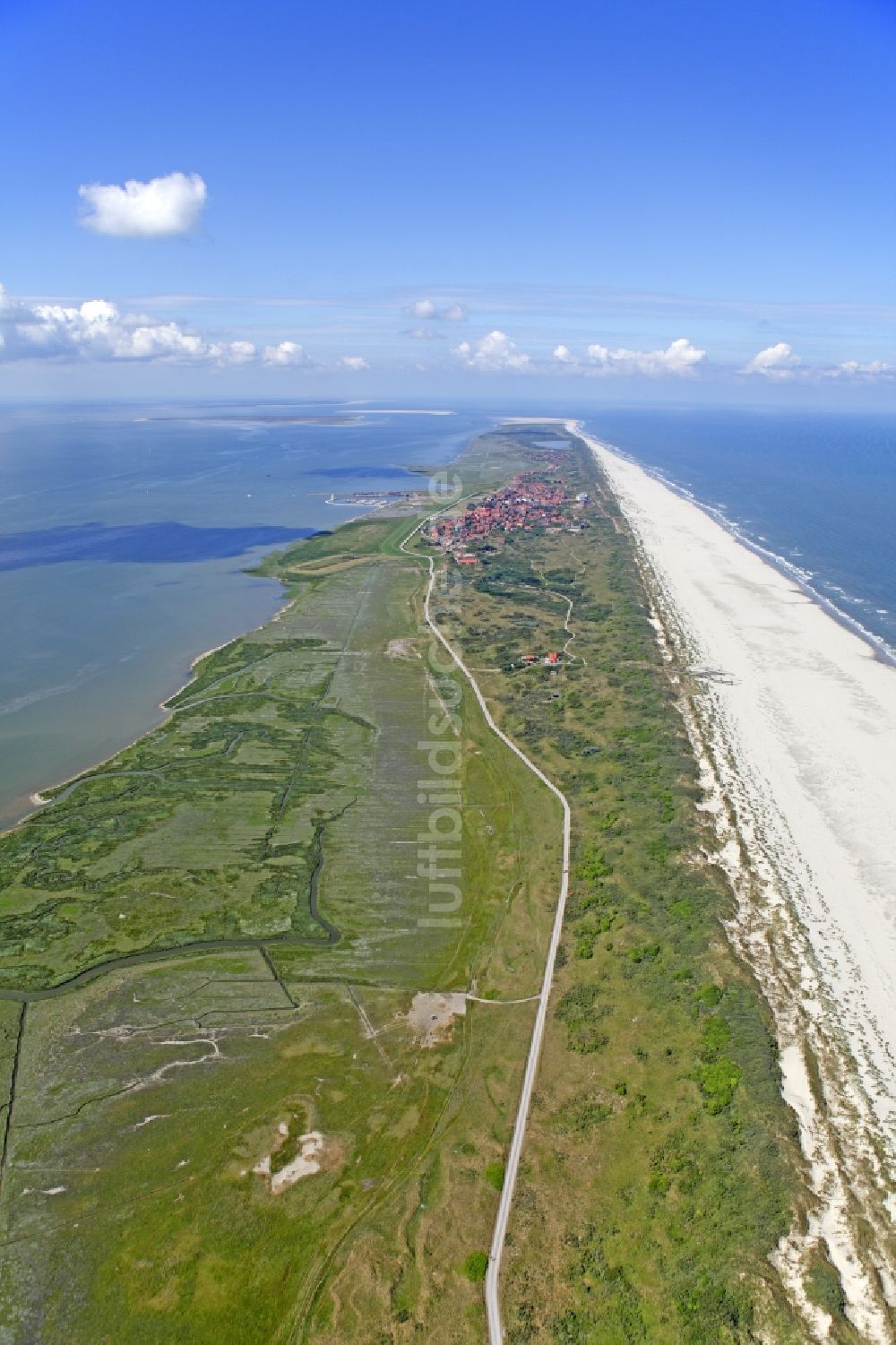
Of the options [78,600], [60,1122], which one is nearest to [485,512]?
[78,600]

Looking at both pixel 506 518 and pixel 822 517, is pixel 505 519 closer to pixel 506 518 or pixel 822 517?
pixel 506 518

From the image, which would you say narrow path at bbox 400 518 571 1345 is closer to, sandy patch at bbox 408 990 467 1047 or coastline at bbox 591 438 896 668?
sandy patch at bbox 408 990 467 1047

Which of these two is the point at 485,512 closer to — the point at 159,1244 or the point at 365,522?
the point at 365,522

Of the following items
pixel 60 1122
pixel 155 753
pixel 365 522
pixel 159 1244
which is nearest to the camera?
pixel 159 1244

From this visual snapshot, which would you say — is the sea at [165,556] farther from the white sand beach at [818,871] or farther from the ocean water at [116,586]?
the white sand beach at [818,871]

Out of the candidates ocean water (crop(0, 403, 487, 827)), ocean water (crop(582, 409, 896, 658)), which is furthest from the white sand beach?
ocean water (crop(0, 403, 487, 827))

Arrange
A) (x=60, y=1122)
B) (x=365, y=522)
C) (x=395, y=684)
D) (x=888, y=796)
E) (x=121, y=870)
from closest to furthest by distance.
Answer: (x=60, y=1122) < (x=121, y=870) < (x=888, y=796) < (x=395, y=684) < (x=365, y=522)
